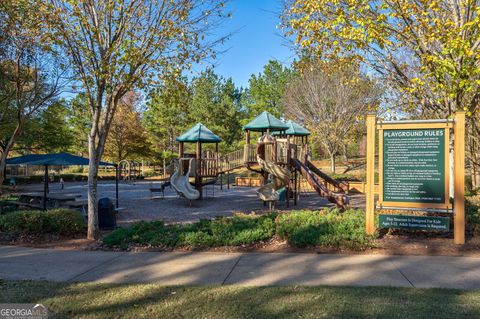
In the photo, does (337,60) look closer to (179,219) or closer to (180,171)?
(179,219)

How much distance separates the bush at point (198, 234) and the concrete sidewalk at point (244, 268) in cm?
52

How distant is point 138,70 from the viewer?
8.85 metres

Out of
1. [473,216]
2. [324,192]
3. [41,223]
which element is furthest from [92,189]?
[324,192]

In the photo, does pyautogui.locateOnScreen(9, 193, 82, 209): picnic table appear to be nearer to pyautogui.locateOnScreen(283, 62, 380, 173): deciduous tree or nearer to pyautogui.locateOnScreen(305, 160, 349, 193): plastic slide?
pyautogui.locateOnScreen(305, 160, 349, 193): plastic slide

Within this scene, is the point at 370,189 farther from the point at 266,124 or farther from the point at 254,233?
Result: the point at 266,124

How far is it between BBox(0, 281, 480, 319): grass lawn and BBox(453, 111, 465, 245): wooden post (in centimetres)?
307

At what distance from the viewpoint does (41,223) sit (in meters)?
8.91

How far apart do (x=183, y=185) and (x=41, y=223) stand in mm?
9137

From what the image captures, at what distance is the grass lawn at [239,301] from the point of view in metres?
4.24

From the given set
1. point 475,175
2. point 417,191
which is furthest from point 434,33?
point 475,175

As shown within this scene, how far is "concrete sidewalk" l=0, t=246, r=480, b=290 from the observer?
552cm

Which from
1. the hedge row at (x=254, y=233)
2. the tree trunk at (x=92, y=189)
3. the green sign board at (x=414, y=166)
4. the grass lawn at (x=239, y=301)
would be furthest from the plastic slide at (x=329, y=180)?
the grass lawn at (x=239, y=301)

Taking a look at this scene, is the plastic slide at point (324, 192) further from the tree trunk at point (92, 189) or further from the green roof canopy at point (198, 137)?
the tree trunk at point (92, 189)

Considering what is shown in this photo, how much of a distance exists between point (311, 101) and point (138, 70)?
26.0m
